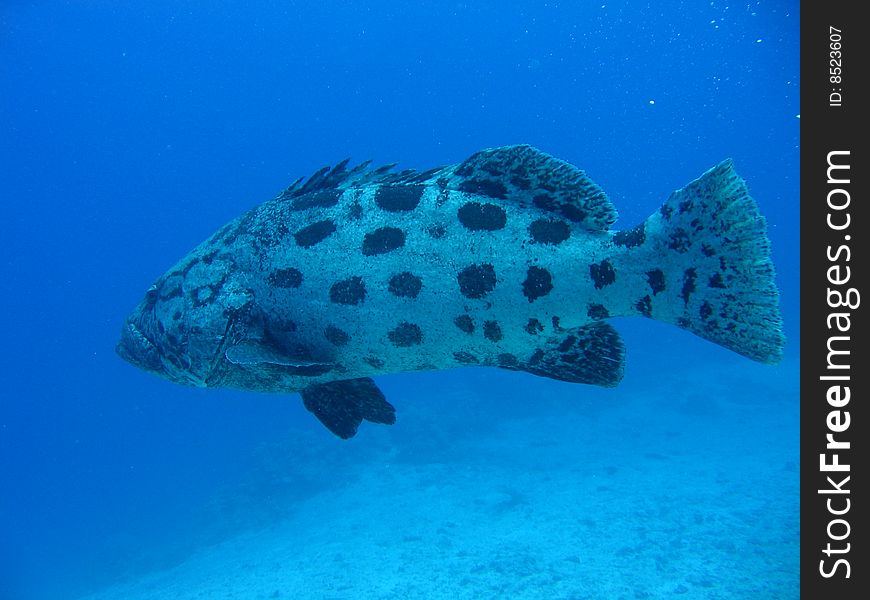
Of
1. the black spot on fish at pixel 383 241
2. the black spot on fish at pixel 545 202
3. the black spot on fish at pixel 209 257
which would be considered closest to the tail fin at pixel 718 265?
the black spot on fish at pixel 545 202

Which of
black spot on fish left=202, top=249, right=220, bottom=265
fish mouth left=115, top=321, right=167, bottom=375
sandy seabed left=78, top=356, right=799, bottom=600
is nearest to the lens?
black spot on fish left=202, top=249, right=220, bottom=265

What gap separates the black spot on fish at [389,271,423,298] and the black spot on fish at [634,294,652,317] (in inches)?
51.8

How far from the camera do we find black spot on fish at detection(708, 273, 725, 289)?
3008 millimetres

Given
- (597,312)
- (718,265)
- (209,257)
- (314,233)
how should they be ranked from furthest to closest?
(209,257)
(314,233)
(597,312)
(718,265)

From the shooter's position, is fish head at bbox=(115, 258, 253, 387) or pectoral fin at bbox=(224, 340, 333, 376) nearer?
pectoral fin at bbox=(224, 340, 333, 376)

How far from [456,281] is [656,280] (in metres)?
1.17

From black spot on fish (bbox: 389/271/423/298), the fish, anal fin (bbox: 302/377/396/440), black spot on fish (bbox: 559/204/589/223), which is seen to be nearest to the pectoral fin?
the fish

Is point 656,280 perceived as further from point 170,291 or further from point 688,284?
point 170,291

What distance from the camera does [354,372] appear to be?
12.7 feet

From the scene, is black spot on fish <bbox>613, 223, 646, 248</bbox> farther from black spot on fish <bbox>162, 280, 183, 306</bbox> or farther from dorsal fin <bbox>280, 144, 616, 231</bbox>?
black spot on fish <bbox>162, 280, 183, 306</bbox>

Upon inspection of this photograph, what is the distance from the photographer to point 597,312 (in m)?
3.32

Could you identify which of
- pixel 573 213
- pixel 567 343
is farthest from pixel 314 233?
pixel 567 343

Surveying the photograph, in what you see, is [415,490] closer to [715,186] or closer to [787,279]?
[715,186]
